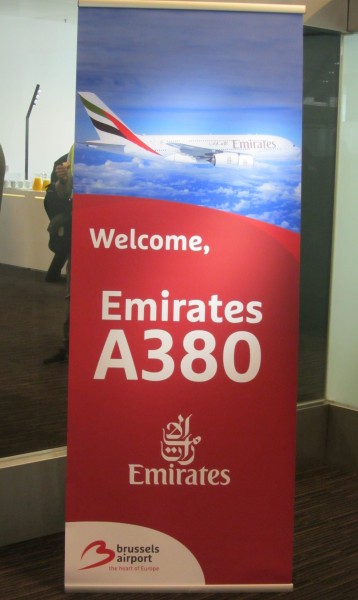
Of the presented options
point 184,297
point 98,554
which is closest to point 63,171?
point 184,297

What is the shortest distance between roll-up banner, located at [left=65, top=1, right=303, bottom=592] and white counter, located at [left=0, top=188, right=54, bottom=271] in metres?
0.62

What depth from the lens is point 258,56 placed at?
268 centimetres

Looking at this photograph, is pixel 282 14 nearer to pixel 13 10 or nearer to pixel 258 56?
pixel 258 56

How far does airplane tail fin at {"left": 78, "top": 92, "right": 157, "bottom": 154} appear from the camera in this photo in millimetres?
2646

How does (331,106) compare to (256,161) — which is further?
(331,106)

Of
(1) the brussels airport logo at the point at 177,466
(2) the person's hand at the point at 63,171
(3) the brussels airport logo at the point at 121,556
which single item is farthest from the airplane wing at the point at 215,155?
(3) the brussels airport logo at the point at 121,556

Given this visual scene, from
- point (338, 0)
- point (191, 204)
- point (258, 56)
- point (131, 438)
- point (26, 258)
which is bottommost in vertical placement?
point (131, 438)

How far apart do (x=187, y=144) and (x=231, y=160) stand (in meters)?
0.15

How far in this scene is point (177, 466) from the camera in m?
2.77

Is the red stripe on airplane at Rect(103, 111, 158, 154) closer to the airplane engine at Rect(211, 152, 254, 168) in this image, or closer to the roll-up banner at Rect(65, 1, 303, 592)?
the roll-up banner at Rect(65, 1, 303, 592)

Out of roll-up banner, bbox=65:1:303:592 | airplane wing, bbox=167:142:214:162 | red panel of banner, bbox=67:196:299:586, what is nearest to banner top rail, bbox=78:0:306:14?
roll-up banner, bbox=65:1:303:592

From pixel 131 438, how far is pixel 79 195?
83 centimetres

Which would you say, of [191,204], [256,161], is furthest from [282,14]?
[191,204]

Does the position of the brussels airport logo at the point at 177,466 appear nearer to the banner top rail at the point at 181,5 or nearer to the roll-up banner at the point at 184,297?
the roll-up banner at the point at 184,297
